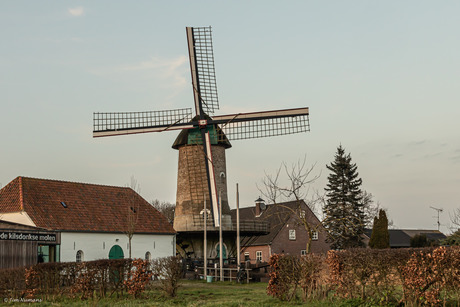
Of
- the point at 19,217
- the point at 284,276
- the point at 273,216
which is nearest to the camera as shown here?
the point at 284,276

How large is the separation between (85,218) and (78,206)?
1.11m

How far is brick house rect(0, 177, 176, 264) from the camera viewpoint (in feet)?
95.2

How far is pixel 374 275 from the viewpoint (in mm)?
13883

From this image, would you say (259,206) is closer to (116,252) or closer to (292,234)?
(292,234)

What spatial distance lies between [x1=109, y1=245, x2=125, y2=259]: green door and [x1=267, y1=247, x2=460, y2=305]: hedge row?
1692cm

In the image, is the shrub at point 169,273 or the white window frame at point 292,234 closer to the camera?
the shrub at point 169,273

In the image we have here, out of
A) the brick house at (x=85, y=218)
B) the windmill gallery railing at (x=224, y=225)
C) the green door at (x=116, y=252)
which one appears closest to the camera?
the brick house at (x=85, y=218)

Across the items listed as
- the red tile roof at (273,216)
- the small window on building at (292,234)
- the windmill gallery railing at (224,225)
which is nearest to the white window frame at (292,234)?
the small window on building at (292,234)

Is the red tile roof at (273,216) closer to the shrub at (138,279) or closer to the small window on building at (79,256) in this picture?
the small window on building at (79,256)

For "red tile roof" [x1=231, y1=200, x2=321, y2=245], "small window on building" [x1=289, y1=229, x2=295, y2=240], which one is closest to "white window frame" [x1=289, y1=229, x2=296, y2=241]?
Result: "small window on building" [x1=289, y1=229, x2=295, y2=240]

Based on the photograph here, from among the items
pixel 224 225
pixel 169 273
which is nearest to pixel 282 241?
pixel 224 225

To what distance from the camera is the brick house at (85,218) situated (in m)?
29.0

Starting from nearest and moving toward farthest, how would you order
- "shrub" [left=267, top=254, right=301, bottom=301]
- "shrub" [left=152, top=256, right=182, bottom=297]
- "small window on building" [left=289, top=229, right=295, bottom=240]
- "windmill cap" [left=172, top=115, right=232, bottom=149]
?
1. "shrub" [left=267, top=254, right=301, bottom=301]
2. "shrub" [left=152, top=256, right=182, bottom=297]
3. "windmill cap" [left=172, top=115, right=232, bottom=149]
4. "small window on building" [left=289, top=229, right=295, bottom=240]

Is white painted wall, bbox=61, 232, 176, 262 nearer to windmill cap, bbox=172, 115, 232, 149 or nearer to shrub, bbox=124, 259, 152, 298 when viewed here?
windmill cap, bbox=172, 115, 232, 149
